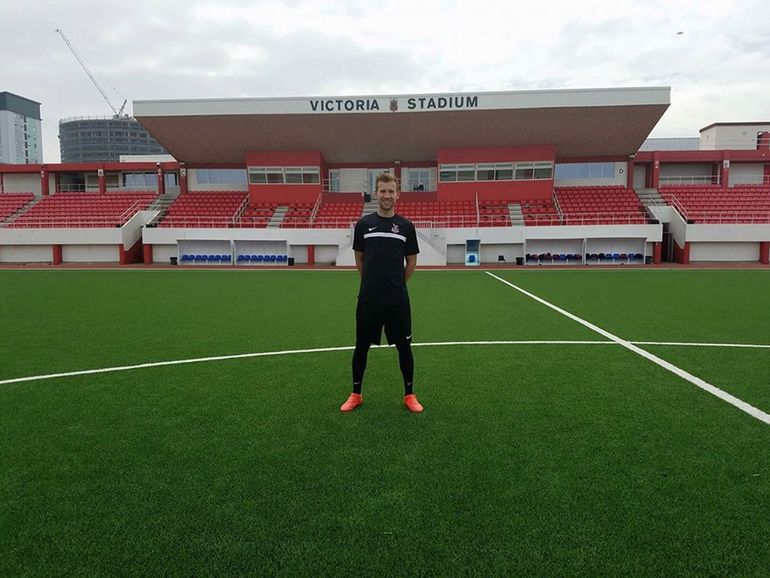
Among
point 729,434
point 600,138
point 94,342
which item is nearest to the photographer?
point 729,434

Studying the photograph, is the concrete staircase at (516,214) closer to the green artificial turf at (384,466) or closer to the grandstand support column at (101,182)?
the green artificial turf at (384,466)

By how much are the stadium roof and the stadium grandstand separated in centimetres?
12

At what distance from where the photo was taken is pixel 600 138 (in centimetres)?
3244

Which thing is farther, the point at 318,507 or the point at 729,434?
the point at 729,434

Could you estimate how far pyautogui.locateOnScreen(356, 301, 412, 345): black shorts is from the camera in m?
4.68

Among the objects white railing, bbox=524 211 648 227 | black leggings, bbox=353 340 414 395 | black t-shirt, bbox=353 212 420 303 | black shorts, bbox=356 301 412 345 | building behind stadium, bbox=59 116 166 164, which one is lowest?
black leggings, bbox=353 340 414 395

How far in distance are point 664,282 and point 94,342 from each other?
1780 cm

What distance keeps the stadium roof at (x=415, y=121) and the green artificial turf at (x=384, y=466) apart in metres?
25.5

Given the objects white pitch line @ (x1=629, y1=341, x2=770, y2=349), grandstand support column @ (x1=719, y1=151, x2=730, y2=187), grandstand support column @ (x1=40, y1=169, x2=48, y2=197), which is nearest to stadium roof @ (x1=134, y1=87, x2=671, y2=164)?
grandstand support column @ (x1=719, y1=151, x2=730, y2=187)

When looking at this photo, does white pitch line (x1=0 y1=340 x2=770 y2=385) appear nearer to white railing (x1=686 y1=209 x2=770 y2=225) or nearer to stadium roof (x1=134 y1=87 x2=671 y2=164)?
stadium roof (x1=134 y1=87 x2=671 y2=164)

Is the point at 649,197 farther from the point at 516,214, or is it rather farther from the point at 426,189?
the point at 426,189

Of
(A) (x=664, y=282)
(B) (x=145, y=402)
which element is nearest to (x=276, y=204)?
(A) (x=664, y=282)

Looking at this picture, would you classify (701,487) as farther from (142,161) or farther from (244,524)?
(142,161)

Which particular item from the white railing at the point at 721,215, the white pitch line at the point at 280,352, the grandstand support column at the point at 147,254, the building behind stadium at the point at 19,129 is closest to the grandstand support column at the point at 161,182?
the grandstand support column at the point at 147,254
